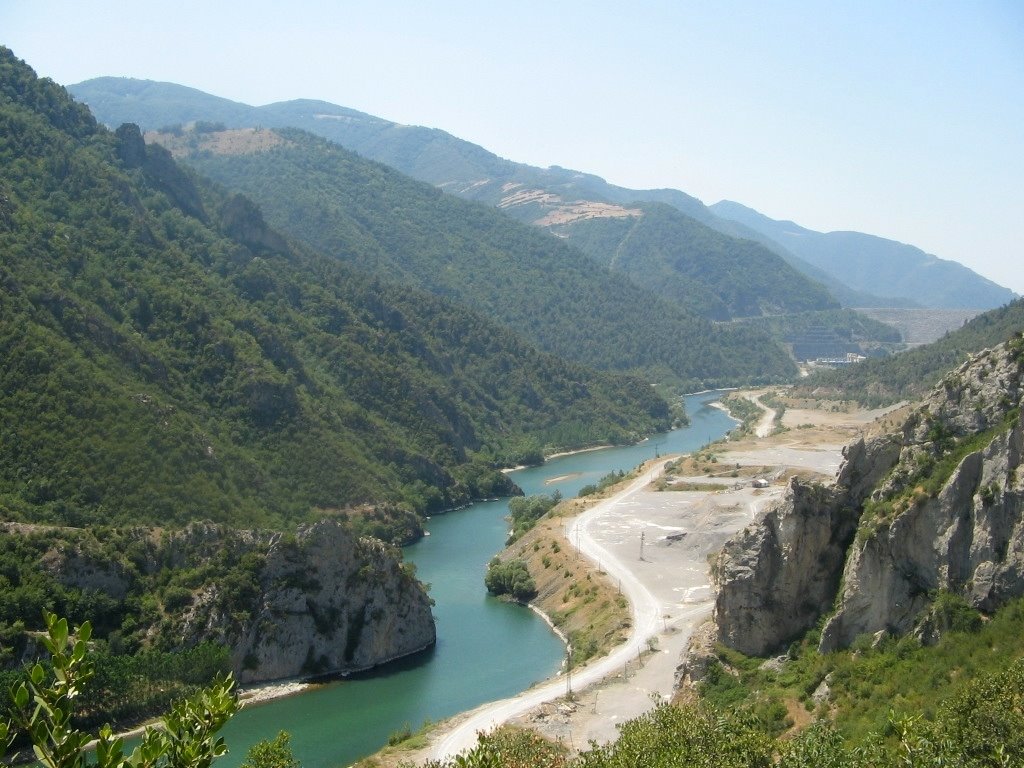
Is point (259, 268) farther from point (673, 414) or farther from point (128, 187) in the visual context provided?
point (673, 414)

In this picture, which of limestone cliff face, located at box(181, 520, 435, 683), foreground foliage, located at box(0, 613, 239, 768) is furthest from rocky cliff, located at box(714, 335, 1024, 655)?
foreground foliage, located at box(0, 613, 239, 768)

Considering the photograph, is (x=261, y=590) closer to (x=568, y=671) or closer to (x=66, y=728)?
(x=568, y=671)

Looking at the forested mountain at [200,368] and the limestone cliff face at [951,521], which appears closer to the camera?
the limestone cliff face at [951,521]

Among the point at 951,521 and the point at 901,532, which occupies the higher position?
the point at 951,521

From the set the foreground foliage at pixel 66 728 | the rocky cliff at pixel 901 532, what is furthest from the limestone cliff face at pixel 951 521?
the foreground foliage at pixel 66 728

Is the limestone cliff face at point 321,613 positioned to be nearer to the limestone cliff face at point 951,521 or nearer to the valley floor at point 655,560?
the valley floor at point 655,560

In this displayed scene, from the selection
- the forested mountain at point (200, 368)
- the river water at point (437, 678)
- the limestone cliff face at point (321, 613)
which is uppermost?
the forested mountain at point (200, 368)

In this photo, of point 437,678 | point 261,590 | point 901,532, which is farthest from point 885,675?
point 261,590

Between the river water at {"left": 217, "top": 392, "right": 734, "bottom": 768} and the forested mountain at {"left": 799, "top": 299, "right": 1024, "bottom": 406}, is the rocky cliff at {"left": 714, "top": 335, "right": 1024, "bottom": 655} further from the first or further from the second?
the forested mountain at {"left": 799, "top": 299, "right": 1024, "bottom": 406}
